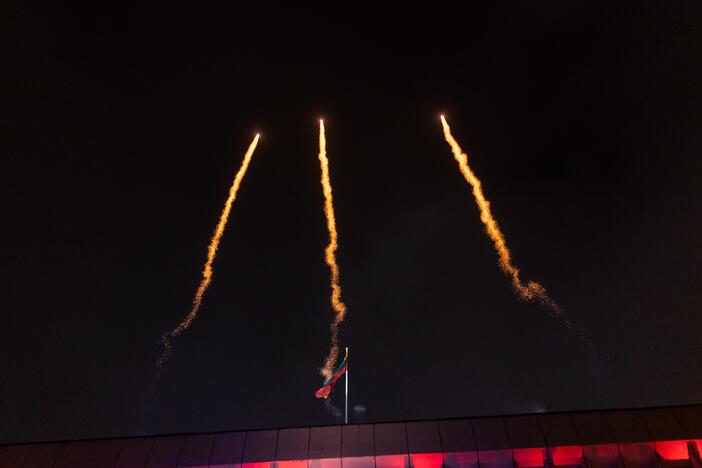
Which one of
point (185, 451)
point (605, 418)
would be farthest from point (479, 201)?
point (185, 451)

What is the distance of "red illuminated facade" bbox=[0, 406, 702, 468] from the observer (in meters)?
21.0

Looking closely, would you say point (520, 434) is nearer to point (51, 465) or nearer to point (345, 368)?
point (345, 368)

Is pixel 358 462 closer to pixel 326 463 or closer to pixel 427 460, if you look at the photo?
pixel 326 463

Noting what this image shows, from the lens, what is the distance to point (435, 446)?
845 inches

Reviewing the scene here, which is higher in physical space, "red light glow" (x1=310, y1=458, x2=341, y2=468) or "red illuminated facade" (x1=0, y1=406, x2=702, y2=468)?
"red illuminated facade" (x1=0, y1=406, x2=702, y2=468)

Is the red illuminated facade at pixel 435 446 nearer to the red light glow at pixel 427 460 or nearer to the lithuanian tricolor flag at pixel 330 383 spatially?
the red light glow at pixel 427 460

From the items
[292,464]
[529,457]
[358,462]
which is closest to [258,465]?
[292,464]

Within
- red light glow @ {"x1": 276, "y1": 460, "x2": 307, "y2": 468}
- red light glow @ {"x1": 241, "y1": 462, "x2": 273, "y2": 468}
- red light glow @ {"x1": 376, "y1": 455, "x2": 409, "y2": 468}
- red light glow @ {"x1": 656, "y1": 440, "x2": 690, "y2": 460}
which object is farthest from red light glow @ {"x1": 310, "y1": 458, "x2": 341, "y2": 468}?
red light glow @ {"x1": 656, "y1": 440, "x2": 690, "y2": 460}

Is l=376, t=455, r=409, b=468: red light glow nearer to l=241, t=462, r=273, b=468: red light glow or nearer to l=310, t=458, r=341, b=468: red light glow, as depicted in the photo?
l=310, t=458, r=341, b=468: red light glow

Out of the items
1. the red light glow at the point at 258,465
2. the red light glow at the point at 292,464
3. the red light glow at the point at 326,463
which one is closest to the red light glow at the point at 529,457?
the red light glow at the point at 326,463

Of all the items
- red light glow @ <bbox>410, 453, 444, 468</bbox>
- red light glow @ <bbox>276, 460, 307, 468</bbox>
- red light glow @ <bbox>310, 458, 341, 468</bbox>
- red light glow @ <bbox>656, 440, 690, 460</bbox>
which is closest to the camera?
red light glow @ <bbox>656, 440, 690, 460</bbox>

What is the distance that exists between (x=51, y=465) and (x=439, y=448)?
55.5 ft

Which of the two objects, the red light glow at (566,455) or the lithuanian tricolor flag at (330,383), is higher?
the lithuanian tricolor flag at (330,383)

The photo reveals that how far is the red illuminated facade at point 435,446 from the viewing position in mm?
21016
